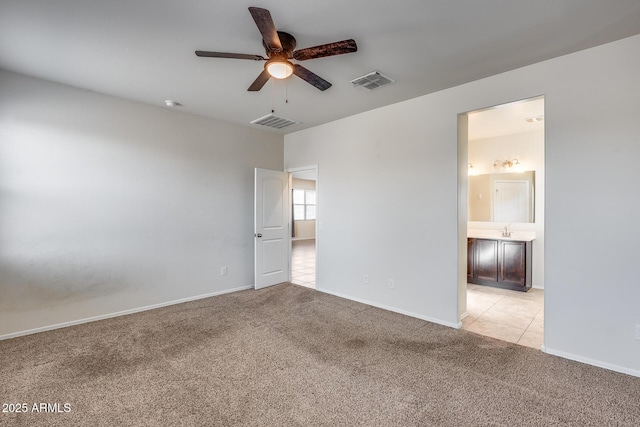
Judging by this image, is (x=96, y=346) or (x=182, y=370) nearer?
(x=182, y=370)

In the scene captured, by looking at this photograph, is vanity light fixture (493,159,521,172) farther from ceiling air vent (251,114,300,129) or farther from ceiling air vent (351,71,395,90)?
ceiling air vent (251,114,300,129)

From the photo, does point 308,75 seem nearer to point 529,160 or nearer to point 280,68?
point 280,68

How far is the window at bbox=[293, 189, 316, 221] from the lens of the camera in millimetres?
11805

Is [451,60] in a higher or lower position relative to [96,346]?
higher

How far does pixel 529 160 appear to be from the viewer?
5.15 meters

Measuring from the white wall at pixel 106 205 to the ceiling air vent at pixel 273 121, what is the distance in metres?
0.62

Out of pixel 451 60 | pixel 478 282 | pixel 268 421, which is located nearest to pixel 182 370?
pixel 268 421

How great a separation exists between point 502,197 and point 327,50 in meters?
4.84

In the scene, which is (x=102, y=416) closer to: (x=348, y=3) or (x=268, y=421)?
(x=268, y=421)

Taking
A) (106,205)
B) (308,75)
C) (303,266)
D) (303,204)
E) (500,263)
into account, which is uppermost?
(308,75)

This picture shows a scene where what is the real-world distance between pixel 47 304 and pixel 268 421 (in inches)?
121

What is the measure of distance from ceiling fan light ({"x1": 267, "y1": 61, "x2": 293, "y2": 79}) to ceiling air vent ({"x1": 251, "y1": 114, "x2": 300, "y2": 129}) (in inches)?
70.3

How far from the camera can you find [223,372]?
7.92 feet

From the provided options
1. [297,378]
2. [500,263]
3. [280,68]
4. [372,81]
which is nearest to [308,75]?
[280,68]
